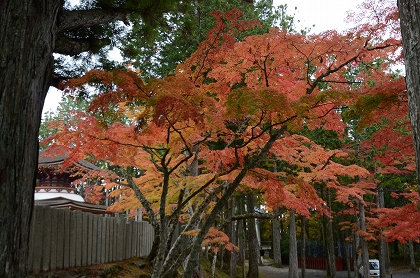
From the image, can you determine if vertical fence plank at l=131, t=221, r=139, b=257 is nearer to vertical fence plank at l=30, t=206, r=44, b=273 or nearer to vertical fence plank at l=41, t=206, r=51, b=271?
vertical fence plank at l=41, t=206, r=51, b=271

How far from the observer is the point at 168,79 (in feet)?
18.4

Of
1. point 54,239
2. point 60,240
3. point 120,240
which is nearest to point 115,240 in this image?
point 120,240

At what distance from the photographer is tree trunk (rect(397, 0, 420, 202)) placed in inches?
116

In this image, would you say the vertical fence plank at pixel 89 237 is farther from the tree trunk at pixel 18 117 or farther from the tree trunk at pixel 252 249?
the tree trunk at pixel 252 249

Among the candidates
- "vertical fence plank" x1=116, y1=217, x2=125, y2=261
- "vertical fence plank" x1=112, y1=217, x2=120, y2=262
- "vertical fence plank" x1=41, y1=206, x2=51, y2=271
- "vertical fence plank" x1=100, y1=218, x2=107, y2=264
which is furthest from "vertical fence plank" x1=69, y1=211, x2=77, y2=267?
"vertical fence plank" x1=116, y1=217, x2=125, y2=261

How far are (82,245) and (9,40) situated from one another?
252 inches

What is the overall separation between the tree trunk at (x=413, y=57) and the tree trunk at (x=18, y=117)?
3.35 m

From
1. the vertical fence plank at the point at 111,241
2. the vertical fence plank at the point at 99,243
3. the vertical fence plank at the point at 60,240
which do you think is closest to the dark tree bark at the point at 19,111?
the vertical fence plank at the point at 60,240

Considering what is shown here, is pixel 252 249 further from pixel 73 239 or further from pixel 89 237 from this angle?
pixel 73 239

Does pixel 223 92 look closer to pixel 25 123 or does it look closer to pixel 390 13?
pixel 390 13

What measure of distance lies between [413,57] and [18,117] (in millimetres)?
3429

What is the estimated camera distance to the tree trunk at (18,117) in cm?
309

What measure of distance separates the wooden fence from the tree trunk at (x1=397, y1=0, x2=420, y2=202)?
20.9 feet

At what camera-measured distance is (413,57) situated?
118 inches
